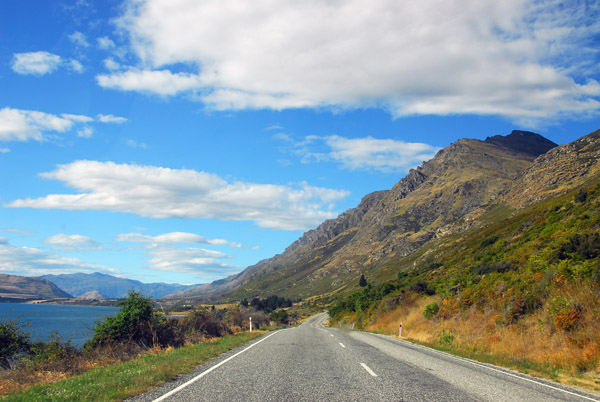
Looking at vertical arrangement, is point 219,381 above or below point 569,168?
below

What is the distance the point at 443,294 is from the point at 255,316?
60.2 ft

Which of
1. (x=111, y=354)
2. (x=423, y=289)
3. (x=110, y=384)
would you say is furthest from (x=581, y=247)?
(x=111, y=354)

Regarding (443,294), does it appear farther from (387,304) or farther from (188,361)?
(188,361)

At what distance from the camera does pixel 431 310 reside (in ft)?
97.9

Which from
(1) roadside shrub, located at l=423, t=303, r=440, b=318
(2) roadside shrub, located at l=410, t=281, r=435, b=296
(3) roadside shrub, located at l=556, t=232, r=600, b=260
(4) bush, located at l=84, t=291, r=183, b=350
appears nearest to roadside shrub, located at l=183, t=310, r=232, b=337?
(4) bush, located at l=84, t=291, r=183, b=350

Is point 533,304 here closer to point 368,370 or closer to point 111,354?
point 368,370

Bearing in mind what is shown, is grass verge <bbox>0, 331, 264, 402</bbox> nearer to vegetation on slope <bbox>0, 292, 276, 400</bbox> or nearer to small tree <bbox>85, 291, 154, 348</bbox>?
vegetation on slope <bbox>0, 292, 276, 400</bbox>

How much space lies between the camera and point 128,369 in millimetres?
11336

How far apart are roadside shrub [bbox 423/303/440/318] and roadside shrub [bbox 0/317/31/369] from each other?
2522 cm

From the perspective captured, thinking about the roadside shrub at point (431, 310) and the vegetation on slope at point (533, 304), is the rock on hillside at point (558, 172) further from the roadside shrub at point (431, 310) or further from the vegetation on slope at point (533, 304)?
the roadside shrub at point (431, 310)

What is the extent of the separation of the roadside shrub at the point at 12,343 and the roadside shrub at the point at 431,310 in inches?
993

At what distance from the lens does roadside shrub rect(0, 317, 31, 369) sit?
13.8 meters

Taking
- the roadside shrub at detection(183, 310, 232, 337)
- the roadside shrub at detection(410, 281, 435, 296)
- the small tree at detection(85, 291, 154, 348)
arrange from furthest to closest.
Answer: the roadside shrub at detection(410, 281, 435, 296) → the roadside shrub at detection(183, 310, 232, 337) → the small tree at detection(85, 291, 154, 348)

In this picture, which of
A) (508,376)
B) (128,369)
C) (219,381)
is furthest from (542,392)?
(128,369)
